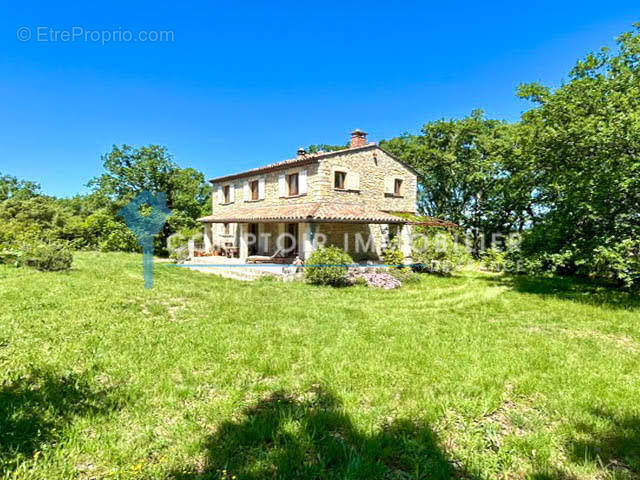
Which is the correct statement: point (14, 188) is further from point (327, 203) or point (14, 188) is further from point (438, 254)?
point (438, 254)

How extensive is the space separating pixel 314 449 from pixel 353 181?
588 inches

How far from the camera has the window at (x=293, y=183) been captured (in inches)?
674

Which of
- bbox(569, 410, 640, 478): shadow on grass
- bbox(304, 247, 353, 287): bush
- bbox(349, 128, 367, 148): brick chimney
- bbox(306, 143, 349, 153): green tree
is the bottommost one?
bbox(569, 410, 640, 478): shadow on grass

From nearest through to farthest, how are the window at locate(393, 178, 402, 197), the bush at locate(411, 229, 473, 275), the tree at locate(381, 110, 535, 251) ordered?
the bush at locate(411, 229, 473, 275)
the window at locate(393, 178, 402, 197)
the tree at locate(381, 110, 535, 251)

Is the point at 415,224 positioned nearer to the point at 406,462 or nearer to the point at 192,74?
the point at 192,74

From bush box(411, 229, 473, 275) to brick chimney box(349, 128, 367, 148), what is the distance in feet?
22.3

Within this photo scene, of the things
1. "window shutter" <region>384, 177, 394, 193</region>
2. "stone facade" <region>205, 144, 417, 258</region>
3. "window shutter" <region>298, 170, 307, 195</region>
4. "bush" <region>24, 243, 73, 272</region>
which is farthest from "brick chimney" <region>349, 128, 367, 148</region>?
"bush" <region>24, 243, 73, 272</region>

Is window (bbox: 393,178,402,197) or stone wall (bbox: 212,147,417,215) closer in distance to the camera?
stone wall (bbox: 212,147,417,215)

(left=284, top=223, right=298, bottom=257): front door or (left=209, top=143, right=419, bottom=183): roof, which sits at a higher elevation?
(left=209, top=143, right=419, bottom=183): roof

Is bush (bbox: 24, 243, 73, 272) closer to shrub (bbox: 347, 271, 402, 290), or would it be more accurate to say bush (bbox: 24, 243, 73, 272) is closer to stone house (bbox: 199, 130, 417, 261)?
stone house (bbox: 199, 130, 417, 261)

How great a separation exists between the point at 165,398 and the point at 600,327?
8.60m

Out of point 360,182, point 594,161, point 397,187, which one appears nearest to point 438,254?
point 360,182

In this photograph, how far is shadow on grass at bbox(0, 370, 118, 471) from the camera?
8.59 feet

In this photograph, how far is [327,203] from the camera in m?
15.7
